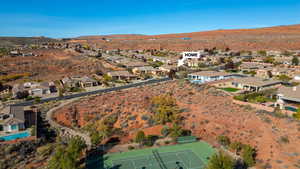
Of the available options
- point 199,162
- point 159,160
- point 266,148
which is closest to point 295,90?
point 266,148

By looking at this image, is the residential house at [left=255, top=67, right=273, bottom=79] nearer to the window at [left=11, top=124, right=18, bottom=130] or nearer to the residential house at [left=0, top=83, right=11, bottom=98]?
the window at [left=11, top=124, right=18, bottom=130]

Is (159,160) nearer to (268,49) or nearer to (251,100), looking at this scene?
(251,100)

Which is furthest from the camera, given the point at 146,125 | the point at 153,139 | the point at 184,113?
the point at 184,113

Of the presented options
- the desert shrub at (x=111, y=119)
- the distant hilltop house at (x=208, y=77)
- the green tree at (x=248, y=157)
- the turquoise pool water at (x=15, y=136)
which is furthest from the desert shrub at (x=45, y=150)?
the distant hilltop house at (x=208, y=77)

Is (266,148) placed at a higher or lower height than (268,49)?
lower

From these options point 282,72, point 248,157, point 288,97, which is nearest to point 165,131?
point 248,157

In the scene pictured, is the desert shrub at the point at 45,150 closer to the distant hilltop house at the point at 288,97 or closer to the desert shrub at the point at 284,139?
the desert shrub at the point at 284,139

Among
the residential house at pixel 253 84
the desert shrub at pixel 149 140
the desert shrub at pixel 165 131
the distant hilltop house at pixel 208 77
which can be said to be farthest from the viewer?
the distant hilltop house at pixel 208 77
